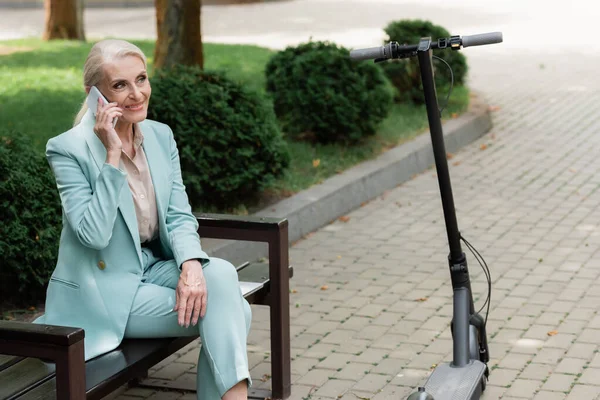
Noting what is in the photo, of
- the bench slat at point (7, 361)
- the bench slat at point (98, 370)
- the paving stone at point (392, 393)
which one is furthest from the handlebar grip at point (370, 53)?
the bench slat at point (7, 361)

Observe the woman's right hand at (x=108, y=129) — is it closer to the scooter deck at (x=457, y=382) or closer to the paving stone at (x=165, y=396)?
the paving stone at (x=165, y=396)

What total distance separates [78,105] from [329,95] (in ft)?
9.90

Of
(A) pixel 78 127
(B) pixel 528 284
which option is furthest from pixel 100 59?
(B) pixel 528 284

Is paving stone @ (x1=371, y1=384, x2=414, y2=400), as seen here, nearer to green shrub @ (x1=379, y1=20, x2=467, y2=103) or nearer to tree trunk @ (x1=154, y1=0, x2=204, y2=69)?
tree trunk @ (x1=154, y1=0, x2=204, y2=69)

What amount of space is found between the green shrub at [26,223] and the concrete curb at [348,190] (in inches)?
46.0

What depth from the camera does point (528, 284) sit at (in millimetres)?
6398

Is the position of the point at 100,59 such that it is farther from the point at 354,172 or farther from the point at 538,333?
the point at 354,172

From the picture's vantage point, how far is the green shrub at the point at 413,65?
11.4m

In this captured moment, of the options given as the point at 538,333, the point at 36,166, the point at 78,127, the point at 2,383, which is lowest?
the point at 538,333

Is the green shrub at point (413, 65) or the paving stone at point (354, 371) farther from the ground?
the green shrub at point (413, 65)

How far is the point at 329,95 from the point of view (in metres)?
9.29

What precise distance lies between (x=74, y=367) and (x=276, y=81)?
6.50 meters

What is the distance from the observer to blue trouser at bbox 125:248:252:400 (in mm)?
3861

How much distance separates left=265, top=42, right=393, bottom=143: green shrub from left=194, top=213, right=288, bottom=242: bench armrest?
15.3 ft
